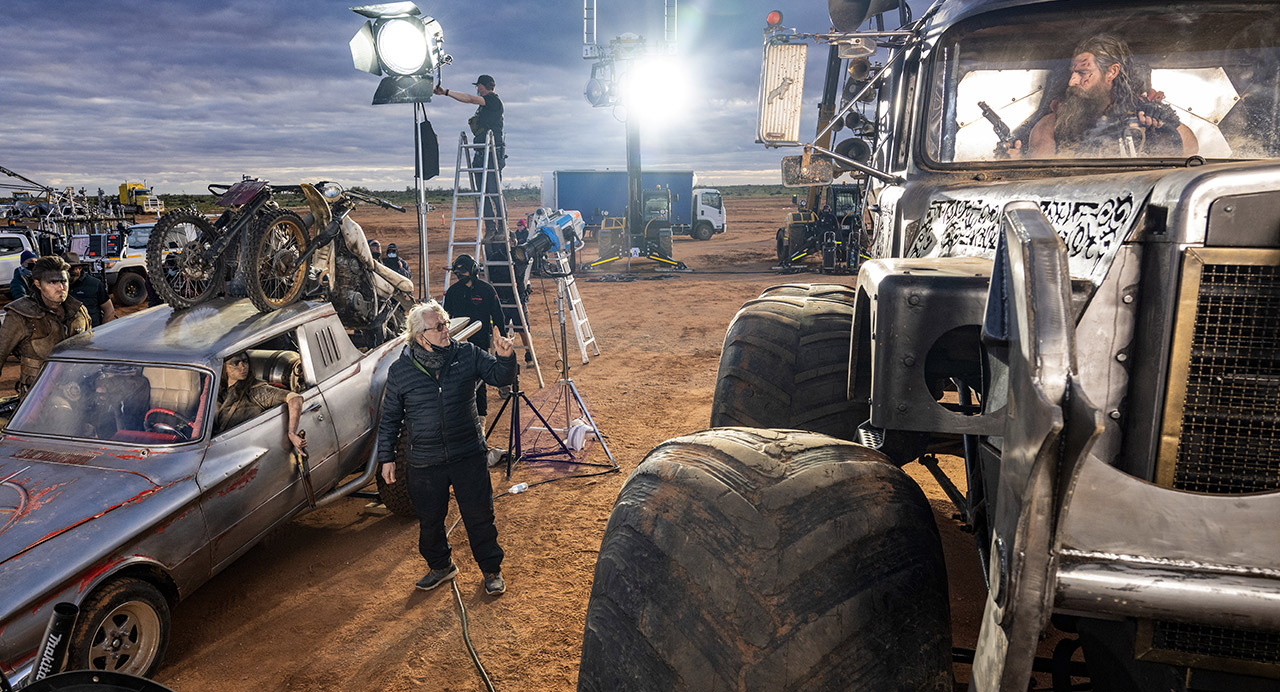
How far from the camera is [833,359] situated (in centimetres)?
327

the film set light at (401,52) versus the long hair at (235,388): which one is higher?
the film set light at (401,52)

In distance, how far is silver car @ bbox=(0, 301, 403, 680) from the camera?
3.38 meters

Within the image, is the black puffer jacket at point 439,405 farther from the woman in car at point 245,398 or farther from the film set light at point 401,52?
the film set light at point 401,52

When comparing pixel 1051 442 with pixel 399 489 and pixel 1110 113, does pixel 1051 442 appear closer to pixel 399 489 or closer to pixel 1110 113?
pixel 1110 113

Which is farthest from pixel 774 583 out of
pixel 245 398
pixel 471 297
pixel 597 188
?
pixel 597 188

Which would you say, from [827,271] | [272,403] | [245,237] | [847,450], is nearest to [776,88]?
[847,450]

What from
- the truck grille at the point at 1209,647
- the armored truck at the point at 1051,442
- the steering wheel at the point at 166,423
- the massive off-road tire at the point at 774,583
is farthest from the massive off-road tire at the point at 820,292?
the steering wheel at the point at 166,423

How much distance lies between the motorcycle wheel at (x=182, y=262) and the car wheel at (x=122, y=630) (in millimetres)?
2434

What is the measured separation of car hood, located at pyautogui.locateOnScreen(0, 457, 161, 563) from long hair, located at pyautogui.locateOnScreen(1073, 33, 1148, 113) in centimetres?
494

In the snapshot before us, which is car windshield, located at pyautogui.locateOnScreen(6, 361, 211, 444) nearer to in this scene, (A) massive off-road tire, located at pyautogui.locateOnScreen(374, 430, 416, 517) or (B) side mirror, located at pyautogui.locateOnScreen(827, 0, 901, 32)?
(A) massive off-road tire, located at pyautogui.locateOnScreen(374, 430, 416, 517)

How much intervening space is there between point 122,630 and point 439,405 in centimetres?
200

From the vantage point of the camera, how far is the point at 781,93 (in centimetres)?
357

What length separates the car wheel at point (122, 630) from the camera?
133 inches

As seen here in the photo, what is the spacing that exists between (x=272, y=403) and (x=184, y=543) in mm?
1162
